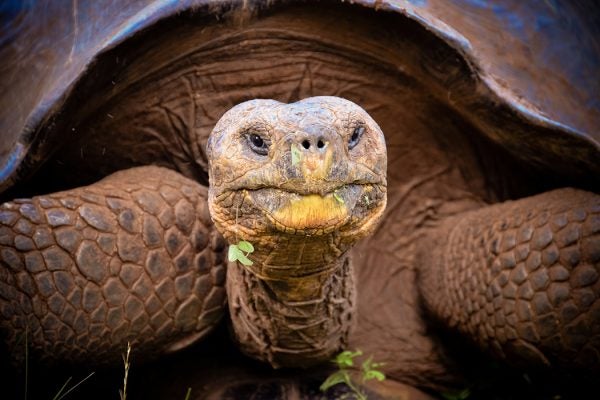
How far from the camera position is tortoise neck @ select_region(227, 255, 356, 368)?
2.02 meters

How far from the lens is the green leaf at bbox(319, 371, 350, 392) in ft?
7.86

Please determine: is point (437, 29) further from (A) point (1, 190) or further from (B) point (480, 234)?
(A) point (1, 190)

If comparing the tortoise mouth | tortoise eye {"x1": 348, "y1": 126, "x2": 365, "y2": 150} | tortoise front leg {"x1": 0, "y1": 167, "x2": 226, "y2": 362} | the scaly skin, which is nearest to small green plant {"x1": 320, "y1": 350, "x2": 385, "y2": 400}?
the scaly skin

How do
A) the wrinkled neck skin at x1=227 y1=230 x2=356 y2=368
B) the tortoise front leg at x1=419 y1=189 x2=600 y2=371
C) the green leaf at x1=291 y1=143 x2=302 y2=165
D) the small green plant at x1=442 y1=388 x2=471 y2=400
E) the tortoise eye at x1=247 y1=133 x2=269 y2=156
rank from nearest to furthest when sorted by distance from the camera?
1. the green leaf at x1=291 y1=143 x2=302 y2=165
2. the tortoise eye at x1=247 y1=133 x2=269 y2=156
3. the wrinkled neck skin at x1=227 y1=230 x2=356 y2=368
4. the tortoise front leg at x1=419 y1=189 x2=600 y2=371
5. the small green plant at x1=442 y1=388 x2=471 y2=400

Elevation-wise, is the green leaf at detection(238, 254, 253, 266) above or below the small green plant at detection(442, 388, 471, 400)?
above

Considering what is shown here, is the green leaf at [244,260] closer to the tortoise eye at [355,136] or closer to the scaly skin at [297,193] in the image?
the scaly skin at [297,193]

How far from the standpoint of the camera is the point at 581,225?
222cm

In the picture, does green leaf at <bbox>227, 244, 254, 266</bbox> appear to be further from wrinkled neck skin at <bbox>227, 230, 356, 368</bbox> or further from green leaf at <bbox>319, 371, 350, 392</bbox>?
green leaf at <bbox>319, 371, 350, 392</bbox>

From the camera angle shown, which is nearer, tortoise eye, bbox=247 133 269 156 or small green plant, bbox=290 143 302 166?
small green plant, bbox=290 143 302 166

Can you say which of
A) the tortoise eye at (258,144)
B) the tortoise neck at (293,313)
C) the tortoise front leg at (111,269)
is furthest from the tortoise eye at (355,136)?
the tortoise front leg at (111,269)

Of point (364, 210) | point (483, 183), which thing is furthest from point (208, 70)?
point (483, 183)

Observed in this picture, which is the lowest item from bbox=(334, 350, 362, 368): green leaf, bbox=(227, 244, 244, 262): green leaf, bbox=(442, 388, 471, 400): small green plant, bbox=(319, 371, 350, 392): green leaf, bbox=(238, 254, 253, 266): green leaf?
bbox=(442, 388, 471, 400): small green plant

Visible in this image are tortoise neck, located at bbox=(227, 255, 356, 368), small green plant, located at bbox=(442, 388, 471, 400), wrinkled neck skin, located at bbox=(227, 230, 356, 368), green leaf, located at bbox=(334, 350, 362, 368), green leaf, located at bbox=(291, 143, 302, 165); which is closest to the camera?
green leaf, located at bbox=(291, 143, 302, 165)

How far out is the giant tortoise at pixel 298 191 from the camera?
5.98ft
